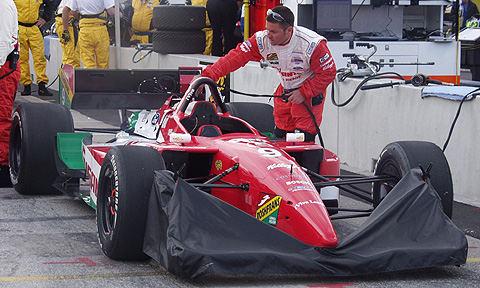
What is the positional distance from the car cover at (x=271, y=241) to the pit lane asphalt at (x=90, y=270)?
0.43 ft

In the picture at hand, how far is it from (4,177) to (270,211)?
11.9ft

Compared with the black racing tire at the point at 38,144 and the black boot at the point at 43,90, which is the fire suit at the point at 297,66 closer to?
the black racing tire at the point at 38,144

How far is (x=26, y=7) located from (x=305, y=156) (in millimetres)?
10421

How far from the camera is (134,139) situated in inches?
284

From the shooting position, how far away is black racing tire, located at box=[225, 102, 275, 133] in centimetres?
828

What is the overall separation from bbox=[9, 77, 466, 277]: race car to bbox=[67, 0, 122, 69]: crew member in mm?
7638

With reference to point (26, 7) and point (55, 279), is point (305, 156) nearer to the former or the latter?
Answer: point (55, 279)

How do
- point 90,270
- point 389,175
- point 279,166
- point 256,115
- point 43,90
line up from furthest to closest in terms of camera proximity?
point 43,90 → point 256,115 → point 389,175 → point 279,166 → point 90,270

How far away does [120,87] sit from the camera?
8836 millimetres

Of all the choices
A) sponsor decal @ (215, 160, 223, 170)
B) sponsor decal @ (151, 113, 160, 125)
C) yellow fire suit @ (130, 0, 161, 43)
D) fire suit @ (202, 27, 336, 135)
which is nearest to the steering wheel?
sponsor decal @ (151, 113, 160, 125)

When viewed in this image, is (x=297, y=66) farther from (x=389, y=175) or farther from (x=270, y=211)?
(x=270, y=211)

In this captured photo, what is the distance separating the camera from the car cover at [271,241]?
4.84 meters

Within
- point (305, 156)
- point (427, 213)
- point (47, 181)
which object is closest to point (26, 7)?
point (47, 181)

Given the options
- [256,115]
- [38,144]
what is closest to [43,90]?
[256,115]
